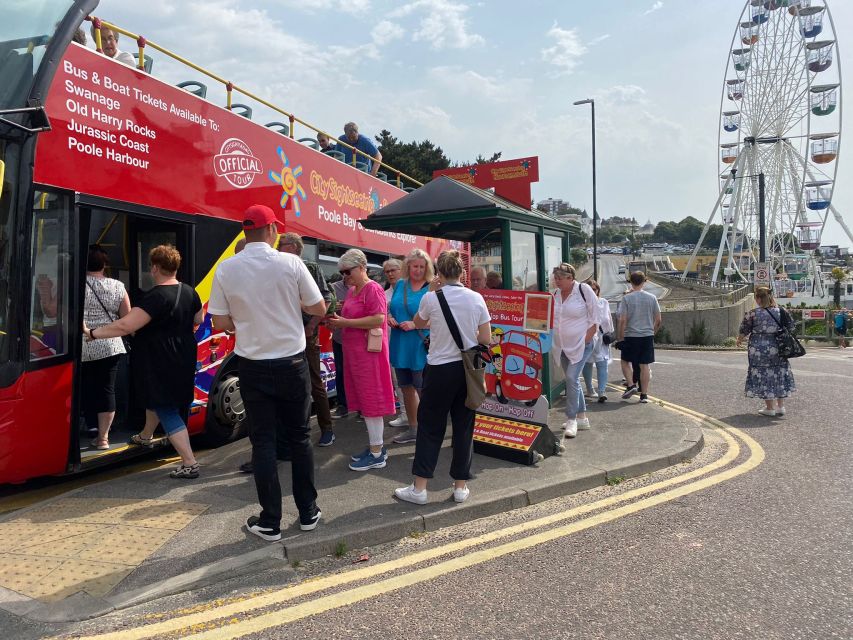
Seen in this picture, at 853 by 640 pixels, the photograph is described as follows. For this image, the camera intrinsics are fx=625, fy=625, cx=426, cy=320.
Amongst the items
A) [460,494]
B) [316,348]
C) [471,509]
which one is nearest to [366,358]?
[316,348]

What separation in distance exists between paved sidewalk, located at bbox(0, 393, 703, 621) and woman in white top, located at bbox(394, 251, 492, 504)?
9.5 inches

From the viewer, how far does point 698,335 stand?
2678cm

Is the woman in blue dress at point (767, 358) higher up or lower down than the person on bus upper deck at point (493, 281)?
lower down

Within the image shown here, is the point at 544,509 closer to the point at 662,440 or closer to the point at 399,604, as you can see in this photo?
the point at 399,604

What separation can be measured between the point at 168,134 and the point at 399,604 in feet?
13.4

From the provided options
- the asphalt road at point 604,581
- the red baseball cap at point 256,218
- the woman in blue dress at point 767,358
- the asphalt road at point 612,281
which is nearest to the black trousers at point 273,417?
the asphalt road at point 604,581

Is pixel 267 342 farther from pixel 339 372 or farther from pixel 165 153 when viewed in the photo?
pixel 339 372

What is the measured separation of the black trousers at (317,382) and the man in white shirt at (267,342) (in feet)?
5.46

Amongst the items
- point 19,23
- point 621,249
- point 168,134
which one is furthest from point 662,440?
point 621,249

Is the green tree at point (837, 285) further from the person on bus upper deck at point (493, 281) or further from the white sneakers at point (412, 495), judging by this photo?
the white sneakers at point (412, 495)

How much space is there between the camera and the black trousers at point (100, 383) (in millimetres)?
5008

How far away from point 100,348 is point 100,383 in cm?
28

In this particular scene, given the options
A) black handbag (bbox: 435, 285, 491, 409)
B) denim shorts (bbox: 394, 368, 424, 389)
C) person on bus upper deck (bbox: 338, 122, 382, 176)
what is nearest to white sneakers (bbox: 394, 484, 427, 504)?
black handbag (bbox: 435, 285, 491, 409)

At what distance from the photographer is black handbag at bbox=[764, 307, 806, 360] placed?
24.6ft
